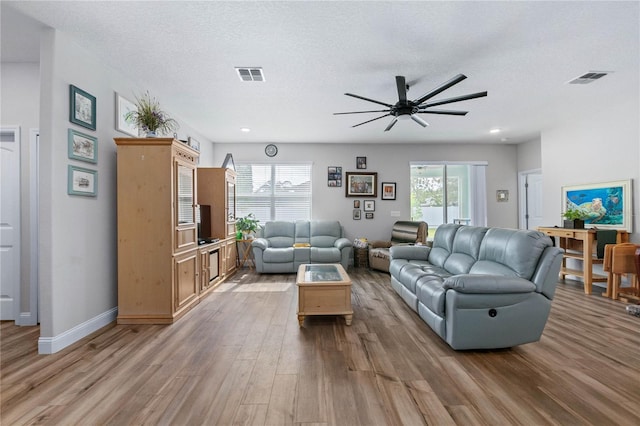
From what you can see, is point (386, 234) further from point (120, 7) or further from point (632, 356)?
point (120, 7)

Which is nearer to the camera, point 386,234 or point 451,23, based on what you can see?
point 451,23

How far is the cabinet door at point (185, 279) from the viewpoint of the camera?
127 inches

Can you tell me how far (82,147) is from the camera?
2.77 m

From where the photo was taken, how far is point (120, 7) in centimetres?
220

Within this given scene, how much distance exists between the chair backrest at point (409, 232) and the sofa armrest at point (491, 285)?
134 inches

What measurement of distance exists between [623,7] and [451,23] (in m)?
1.26

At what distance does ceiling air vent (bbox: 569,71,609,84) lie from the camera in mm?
3252

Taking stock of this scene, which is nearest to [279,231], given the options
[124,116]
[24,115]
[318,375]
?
[124,116]

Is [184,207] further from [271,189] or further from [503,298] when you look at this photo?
[503,298]

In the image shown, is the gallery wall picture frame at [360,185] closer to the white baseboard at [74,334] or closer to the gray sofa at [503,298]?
the gray sofa at [503,298]

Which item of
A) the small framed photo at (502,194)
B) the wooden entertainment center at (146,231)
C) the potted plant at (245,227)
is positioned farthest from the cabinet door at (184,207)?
the small framed photo at (502,194)

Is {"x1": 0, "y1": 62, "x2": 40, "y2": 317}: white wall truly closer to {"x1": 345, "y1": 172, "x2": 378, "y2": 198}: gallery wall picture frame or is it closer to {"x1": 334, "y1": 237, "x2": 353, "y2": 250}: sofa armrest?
{"x1": 334, "y1": 237, "x2": 353, "y2": 250}: sofa armrest

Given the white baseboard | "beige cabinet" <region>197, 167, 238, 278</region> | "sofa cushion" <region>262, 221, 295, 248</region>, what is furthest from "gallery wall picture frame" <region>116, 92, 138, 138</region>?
"sofa cushion" <region>262, 221, 295, 248</region>

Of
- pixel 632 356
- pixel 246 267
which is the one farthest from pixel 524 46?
pixel 246 267
